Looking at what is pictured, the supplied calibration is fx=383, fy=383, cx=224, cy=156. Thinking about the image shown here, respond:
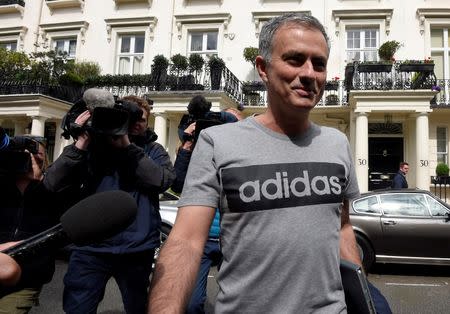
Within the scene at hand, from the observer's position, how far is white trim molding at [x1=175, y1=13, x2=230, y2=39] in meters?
16.7

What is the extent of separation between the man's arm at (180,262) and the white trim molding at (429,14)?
55.0ft

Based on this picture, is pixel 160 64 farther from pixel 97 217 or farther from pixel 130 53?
pixel 97 217

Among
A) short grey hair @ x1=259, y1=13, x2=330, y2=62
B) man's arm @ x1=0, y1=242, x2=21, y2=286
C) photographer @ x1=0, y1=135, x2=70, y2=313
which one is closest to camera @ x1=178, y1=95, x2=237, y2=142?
photographer @ x1=0, y1=135, x2=70, y2=313

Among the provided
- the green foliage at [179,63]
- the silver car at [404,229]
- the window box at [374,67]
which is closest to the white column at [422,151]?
the window box at [374,67]

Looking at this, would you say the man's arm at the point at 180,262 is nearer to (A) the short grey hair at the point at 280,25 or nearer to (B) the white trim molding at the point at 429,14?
(A) the short grey hair at the point at 280,25

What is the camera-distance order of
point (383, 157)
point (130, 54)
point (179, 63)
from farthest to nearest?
point (130, 54), point (383, 157), point (179, 63)

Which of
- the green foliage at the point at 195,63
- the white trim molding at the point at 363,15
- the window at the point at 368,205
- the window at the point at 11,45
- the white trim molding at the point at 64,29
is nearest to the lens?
the window at the point at 368,205

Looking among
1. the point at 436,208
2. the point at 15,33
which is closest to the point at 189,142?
the point at 436,208

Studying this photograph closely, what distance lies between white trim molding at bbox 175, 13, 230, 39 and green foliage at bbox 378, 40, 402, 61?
241 inches

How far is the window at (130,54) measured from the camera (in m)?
17.8

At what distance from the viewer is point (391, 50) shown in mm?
14297

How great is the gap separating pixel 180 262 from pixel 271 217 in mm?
360

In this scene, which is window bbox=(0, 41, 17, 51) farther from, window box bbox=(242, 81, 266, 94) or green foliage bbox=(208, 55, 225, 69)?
window box bbox=(242, 81, 266, 94)

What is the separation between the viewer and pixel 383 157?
1486cm
